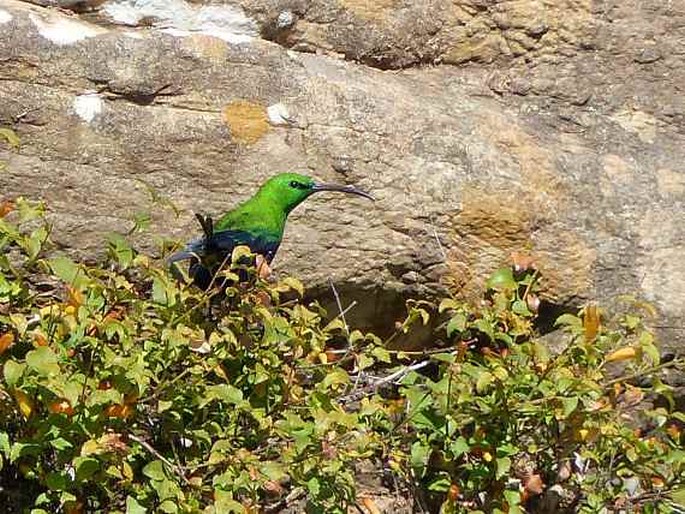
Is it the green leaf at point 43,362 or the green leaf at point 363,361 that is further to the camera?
the green leaf at point 363,361

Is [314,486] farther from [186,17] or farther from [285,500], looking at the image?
[186,17]

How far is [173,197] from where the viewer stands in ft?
11.7

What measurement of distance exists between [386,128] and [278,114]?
1.04ft

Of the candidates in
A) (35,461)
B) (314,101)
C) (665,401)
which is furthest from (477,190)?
(35,461)

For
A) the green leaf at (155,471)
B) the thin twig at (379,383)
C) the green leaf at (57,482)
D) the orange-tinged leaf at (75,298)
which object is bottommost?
the thin twig at (379,383)

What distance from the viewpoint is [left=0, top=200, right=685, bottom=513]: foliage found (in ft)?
9.23

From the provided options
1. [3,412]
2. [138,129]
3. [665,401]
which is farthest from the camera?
[665,401]

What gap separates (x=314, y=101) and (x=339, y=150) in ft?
0.53

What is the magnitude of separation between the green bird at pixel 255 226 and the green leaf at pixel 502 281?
0.48m

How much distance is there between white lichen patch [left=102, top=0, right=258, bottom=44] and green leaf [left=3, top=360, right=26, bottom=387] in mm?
1368

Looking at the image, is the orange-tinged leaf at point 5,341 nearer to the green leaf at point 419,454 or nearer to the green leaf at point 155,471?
the green leaf at point 155,471

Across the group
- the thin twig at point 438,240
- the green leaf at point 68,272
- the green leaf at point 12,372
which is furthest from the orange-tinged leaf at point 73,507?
the thin twig at point 438,240

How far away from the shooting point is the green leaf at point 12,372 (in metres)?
2.63

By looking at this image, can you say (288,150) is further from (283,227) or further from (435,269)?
(435,269)
